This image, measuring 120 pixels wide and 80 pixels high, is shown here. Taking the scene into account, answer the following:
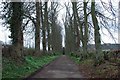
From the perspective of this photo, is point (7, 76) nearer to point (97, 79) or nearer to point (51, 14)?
point (97, 79)

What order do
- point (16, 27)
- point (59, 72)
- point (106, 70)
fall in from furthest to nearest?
point (16, 27)
point (59, 72)
point (106, 70)

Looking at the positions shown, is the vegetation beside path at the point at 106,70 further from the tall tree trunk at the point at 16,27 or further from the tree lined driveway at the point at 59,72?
the tall tree trunk at the point at 16,27

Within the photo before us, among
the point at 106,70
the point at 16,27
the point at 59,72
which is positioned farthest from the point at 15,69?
the point at 16,27

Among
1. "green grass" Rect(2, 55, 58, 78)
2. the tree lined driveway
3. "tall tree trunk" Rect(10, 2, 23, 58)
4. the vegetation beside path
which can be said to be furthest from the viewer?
"tall tree trunk" Rect(10, 2, 23, 58)

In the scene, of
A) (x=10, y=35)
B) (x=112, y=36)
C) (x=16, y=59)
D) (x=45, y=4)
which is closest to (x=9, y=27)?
(x=10, y=35)

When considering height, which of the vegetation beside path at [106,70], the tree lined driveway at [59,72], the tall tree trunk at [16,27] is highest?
the tall tree trunk at [16,27]

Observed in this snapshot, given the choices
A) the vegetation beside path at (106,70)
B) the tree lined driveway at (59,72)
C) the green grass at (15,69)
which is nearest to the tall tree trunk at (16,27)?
the green grass at (15,69)

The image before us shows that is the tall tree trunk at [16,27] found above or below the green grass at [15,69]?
above

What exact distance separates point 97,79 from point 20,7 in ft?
33.3

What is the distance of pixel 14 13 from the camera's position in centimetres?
2017

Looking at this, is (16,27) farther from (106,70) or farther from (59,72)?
(106,70)

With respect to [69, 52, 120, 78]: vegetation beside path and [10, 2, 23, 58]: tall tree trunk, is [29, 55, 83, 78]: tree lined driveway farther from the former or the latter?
[10, 2, 23, 58]: tall tree trunk

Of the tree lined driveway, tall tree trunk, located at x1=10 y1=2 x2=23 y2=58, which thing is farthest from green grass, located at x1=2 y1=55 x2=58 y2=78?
tall tree trunk, located at x1=10 y1=2 x2=23 y2=58

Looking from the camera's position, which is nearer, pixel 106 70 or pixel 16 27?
pixel 106 70
